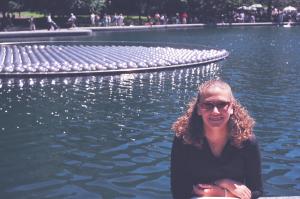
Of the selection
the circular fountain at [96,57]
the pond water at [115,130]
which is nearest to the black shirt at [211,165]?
the pond water at [115,130]

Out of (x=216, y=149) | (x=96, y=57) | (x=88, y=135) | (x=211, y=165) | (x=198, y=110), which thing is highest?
(x=198, y=110)

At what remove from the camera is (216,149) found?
4.62 meters

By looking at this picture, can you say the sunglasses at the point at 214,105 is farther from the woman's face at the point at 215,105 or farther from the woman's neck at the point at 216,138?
the woman's neck at the point at 216,138

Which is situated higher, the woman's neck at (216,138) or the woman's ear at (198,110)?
the woman's ear at (198,110)

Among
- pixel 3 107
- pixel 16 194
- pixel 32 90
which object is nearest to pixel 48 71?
pixel 32 90

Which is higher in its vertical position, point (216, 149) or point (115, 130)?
point (216, 149)

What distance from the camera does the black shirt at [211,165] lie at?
15.1ft

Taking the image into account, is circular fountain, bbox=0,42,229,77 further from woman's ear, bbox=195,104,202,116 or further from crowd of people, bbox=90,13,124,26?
crowd of people, bbox=90,13,124,26

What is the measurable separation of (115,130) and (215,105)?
6.98 metres

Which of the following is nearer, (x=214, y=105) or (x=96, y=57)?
(x=214, y=105)

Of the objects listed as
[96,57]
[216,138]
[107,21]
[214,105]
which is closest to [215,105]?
[214,105]

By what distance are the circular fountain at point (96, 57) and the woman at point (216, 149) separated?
48.3ft

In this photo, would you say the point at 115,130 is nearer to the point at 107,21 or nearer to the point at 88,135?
the point at 88,135

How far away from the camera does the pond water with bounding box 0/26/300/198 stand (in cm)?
802
